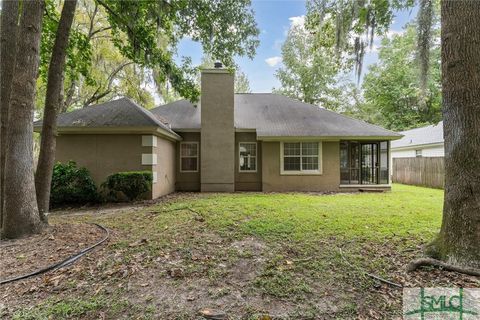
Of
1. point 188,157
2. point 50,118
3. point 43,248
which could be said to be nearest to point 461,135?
point 43,248

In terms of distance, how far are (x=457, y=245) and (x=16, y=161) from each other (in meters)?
6.79

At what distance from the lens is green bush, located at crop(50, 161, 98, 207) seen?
8102mm

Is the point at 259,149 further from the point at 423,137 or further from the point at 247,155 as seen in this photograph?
the point at 423,137

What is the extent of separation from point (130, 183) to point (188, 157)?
4.21 metres

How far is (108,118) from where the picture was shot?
916 centimetres

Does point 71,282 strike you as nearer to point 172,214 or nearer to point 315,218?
point 172,214

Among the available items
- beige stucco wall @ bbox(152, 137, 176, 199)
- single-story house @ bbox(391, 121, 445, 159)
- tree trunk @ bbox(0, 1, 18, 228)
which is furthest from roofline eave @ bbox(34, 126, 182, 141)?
single-story house @ bbox(391, 121, 445, 159)

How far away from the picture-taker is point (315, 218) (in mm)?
5879

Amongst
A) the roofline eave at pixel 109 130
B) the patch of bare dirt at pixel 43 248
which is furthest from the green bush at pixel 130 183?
Answer: the patch of bare dirt at pixel 43 248

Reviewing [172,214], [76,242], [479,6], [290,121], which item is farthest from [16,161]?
[290,121]

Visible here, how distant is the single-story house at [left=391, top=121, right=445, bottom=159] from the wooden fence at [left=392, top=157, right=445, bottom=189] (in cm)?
192

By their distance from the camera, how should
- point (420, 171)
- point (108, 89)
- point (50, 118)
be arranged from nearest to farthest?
point (50, 118), point (420, 171), point (108, 89)

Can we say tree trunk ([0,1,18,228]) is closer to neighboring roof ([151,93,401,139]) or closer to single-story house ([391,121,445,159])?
neighboring roof ([151,93,401,139])

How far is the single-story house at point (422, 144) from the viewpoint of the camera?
16.2 metres
